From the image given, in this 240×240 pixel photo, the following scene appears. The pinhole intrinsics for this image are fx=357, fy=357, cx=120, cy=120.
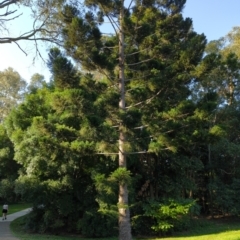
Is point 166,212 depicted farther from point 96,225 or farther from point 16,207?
point 16,207

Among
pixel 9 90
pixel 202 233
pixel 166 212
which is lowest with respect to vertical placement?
pixel 202 233

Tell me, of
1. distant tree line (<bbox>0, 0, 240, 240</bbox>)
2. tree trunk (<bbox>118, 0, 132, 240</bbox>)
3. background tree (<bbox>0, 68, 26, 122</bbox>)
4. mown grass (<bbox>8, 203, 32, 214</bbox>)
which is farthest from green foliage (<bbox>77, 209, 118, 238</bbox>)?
background tree (<bbox>0, 68, 26, 122</bbox>)

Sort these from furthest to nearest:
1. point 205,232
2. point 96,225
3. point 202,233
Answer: point 205,232, point 202,233, point 96,225

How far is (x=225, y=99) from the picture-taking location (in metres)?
18.1

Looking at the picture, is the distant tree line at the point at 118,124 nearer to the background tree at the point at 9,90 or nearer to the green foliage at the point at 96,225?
the green foliage at the point at 96,225

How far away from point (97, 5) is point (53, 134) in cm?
366

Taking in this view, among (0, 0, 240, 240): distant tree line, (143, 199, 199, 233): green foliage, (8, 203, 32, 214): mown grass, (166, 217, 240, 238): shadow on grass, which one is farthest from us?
(8, 203, 32, 214): mown grass

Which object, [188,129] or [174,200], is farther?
[174,200]

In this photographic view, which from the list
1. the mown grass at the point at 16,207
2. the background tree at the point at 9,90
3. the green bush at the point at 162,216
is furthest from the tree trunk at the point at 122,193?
the background tree at the point at 9,90

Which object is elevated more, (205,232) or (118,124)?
(118,124)

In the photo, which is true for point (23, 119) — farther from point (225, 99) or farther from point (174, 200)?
point (225, 99)

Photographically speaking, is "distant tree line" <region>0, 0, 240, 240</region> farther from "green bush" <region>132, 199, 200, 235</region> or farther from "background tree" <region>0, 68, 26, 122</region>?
"background tree" <region>0, 68, 26, 122</region>

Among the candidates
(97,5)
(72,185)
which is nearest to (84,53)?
(97,5)

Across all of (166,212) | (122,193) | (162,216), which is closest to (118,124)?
(122,193)
